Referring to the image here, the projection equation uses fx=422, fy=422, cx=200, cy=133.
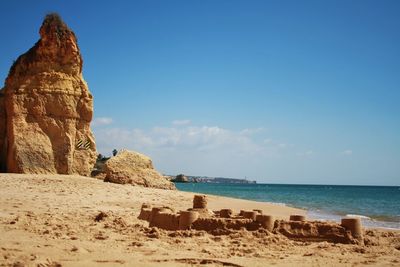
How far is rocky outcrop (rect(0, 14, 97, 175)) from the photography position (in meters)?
18.0

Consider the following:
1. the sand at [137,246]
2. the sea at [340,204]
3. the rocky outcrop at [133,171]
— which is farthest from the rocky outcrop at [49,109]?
the sea at [340,204]

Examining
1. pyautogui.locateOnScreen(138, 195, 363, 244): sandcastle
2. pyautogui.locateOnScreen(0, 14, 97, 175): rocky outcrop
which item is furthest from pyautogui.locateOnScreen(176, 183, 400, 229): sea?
pyautogui.locateOnScreen(0, 14, 97, 175): rocky outcrop

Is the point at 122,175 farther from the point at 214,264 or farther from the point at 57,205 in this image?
the point at 214,264

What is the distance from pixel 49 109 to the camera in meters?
18.9

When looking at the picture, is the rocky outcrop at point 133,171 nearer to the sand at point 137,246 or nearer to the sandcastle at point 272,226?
the sand at point 137,246

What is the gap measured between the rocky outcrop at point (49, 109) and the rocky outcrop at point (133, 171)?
81.2 inches

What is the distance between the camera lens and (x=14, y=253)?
5.38m

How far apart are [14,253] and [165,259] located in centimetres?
192

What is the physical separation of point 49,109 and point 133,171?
4.71 m

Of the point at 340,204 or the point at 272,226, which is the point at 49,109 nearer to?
the point at 272,226

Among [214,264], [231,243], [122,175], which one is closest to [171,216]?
[231,243]

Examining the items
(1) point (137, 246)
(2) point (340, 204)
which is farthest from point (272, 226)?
(2) point (340, 204)

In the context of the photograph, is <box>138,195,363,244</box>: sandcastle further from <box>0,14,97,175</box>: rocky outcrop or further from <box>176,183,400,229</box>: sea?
<box>0,14,97,175</box>: rocky outcrop

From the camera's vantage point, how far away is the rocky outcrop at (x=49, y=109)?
18016 mm
